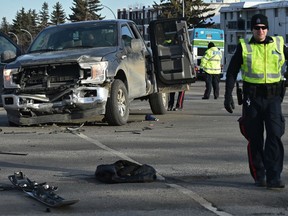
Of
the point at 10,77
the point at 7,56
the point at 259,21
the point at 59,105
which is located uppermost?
the point at 259,21

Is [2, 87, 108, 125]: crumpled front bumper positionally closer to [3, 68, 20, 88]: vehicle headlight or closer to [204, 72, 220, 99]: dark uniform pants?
[3, 68, 20, 88]: vehicle headlight

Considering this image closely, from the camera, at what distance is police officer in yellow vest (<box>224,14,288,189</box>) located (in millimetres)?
7609

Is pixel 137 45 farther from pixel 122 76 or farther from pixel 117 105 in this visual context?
pixel 117 105

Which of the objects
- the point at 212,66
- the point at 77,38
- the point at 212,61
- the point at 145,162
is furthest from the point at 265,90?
the point at 212,66

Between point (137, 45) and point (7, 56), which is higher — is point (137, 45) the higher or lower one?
the higher one

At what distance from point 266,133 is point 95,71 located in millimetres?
5847

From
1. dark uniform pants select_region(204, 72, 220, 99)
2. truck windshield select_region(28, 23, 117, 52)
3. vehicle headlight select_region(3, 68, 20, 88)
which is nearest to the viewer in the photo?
vehicle headlight select_region(3, 68, 20, 88)

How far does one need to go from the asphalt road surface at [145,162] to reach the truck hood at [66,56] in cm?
123

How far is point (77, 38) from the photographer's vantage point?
14.4 metres

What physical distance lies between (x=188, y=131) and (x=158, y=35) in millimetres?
3356

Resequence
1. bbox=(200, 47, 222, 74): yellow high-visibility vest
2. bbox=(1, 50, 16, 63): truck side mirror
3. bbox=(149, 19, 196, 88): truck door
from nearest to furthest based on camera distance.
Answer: bbox=(1, 50, 16, 63): truck side mirror
bbox=(149, 19, 196, 88): truck door
bbox=(200, 47, 222, 74): yellow high-visibility vest

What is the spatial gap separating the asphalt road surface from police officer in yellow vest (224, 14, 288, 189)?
0.78 feet

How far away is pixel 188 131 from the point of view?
12977 mm

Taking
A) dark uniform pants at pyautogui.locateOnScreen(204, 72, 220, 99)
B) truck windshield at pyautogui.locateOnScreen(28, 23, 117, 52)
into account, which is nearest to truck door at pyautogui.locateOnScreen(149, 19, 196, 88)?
truck windshield at pyautogui.locateOnScreen(28, 23, 117, 52)
